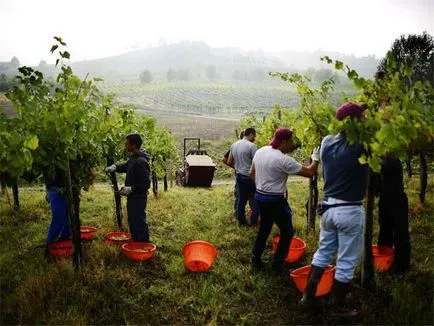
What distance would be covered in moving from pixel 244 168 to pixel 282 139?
261 centimetres

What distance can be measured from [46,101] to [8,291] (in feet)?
8.26

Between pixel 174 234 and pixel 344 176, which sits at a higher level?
pixel 344 176

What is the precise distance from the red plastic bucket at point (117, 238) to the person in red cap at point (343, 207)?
347 cm

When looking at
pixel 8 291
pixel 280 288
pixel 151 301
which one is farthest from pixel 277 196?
pixel 8 291

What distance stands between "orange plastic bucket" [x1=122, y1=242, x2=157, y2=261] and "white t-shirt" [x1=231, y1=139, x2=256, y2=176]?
2507 mm

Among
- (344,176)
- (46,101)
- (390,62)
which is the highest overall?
(390,62)

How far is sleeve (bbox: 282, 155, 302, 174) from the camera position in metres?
4.84

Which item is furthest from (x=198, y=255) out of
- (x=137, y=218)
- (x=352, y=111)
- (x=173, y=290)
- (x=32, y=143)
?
(x=352, y=111)

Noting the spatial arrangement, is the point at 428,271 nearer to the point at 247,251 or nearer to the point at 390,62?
the point at 247,251

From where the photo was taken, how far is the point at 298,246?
5992mm

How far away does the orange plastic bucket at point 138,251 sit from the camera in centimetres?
554

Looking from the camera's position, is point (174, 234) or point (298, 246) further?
point (174, 234)

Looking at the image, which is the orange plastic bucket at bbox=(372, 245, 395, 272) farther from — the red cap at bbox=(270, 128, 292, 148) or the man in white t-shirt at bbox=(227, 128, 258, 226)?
the man in white t-shirt at bbox=(227, 128, 258, 226)

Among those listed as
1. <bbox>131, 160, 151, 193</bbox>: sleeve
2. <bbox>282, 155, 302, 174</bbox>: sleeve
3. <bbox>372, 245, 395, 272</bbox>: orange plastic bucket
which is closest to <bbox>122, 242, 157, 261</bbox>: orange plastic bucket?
<bbox>131, 160, 151, 193</bbox>: sleeve
